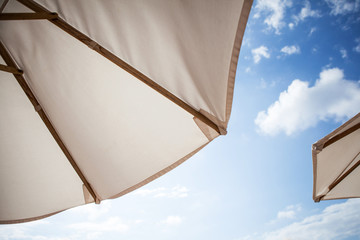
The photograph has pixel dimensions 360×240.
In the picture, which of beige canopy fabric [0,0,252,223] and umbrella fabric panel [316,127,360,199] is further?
umbrella fabric panel [316,127,360,199]

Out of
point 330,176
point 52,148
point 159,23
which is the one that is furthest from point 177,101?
point 330,176

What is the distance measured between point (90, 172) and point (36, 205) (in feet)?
3.28

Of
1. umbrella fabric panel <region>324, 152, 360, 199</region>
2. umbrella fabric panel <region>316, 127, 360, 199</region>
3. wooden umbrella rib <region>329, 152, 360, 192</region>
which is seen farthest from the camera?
umbrella fabric panel <region>324, 152, 360, 199</region>

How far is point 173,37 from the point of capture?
1679 millimetres

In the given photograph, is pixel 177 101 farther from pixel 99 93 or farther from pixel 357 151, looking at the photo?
pixel 357 151

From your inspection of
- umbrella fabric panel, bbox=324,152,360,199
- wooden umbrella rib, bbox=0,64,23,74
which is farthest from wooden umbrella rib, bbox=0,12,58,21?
umbrella fabric panel, bbox=324,152,360,199

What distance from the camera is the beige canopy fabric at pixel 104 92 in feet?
5.32

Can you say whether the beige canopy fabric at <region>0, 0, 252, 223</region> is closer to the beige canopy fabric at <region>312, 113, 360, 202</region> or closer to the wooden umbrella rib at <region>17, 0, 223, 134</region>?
the wooden umbrella rib at <region>17, 0, 223, 134</region>

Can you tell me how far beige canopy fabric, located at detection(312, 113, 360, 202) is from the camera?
269 centimetres

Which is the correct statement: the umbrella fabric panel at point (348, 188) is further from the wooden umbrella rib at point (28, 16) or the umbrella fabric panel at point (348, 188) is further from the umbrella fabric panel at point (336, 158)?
the wooden umbrella rib at point (28, 16)

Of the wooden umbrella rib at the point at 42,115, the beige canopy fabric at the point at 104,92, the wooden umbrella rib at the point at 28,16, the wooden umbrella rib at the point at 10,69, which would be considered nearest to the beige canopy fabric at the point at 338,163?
the beige canopy fabric at the point at 104,92

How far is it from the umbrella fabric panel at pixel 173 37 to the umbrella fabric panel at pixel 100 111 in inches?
10.6

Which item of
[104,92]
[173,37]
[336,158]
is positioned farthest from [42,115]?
[336,158]

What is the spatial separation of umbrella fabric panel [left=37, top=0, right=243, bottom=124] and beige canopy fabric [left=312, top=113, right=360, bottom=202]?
1.95m
